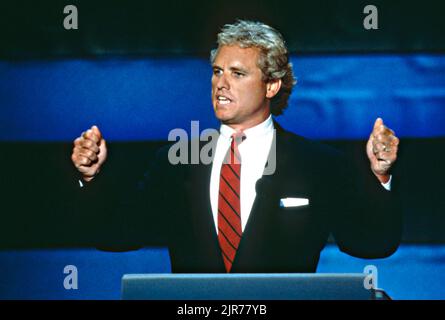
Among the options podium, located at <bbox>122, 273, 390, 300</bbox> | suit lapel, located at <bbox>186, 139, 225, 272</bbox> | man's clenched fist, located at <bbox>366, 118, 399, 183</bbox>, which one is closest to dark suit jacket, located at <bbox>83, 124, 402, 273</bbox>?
suit lapel, located at <bbox>186, 139, 225, 272</bbox>

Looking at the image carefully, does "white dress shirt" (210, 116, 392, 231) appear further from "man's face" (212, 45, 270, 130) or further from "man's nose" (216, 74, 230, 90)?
"man's nose" (216, 74, 230, 90)

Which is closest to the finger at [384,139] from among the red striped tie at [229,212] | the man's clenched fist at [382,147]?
the man's clenched fist at [382,147]

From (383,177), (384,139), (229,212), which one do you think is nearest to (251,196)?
(229,212)

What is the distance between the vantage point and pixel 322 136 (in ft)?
9.45

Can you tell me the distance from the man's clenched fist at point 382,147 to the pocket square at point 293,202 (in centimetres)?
38

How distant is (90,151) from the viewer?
226 cm

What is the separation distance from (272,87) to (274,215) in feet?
1.68

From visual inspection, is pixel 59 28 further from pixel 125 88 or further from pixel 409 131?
pixel 409 131

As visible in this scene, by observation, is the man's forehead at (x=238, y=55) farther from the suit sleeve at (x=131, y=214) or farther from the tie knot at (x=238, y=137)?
the suit sleeve at (x=131, y=214)

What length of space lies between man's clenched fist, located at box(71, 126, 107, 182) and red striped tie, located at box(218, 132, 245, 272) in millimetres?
509

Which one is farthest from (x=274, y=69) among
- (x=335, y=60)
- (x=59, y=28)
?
(x=59, y=28)

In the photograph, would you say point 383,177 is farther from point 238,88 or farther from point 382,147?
point 238,88

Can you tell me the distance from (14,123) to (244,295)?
1667mm

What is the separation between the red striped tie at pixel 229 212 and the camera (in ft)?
8.63
